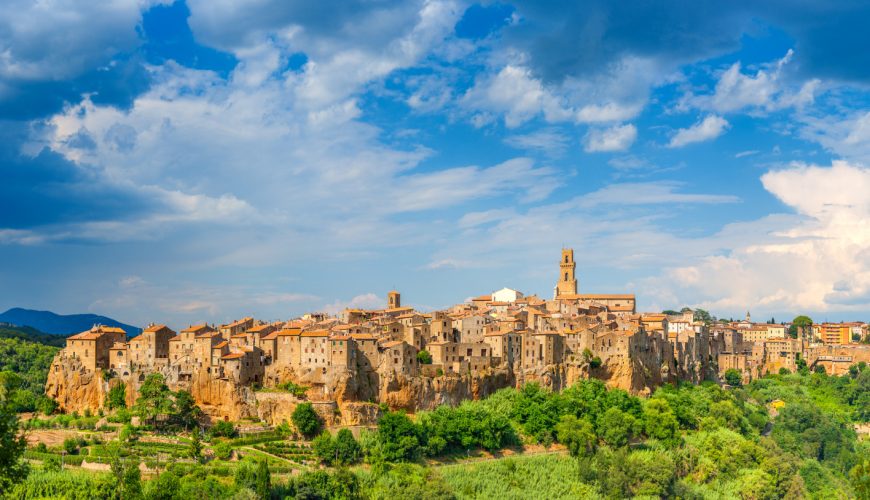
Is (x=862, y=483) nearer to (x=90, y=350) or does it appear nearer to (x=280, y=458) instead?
(x=280, y=458)

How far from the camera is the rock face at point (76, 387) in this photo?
57219mm

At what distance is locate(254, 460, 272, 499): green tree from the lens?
4319 cm

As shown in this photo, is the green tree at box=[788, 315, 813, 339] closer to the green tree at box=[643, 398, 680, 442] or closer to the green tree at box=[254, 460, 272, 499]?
the green tree at box=[643, 398, 680, 442]

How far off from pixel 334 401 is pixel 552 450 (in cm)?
1578

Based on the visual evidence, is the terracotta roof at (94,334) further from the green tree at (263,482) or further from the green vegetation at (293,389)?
the green tree at (263,482)

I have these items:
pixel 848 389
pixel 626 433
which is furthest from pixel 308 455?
pixel 848 389

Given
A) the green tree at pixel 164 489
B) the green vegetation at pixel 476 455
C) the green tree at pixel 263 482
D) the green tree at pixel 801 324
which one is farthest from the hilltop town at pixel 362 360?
the green tree at pixel 801 324

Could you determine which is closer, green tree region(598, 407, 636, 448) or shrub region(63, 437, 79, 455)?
shrub region(63, 437, 79, 455)

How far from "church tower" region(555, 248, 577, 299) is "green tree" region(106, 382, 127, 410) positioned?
5928 centimetres

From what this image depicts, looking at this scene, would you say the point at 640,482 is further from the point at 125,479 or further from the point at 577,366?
the point at 125,479

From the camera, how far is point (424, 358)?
59.4m

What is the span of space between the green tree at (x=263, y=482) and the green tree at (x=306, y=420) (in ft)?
23.7

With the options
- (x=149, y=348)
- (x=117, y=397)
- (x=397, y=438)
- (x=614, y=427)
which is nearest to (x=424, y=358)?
(x=397, y=438)

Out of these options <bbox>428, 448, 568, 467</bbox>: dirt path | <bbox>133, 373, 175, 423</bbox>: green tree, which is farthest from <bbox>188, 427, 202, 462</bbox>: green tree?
<bbox>428, 448, 568, 467</bbox>: dirt path
